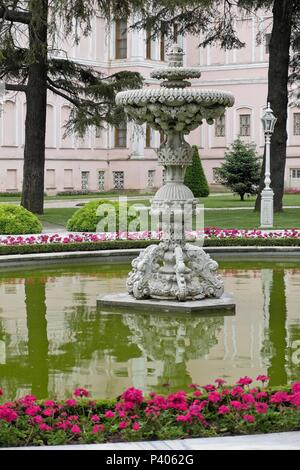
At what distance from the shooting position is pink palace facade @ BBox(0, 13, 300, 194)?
42.2m

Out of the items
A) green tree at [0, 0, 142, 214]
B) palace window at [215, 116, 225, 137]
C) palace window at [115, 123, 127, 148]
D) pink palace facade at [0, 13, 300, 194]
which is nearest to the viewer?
green tree at [0, 0, 142, 214]

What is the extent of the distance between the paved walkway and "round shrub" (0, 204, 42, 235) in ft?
47.9

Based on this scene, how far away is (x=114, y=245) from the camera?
16.8 meters

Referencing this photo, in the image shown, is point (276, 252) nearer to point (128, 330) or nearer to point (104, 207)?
point (104, 207)

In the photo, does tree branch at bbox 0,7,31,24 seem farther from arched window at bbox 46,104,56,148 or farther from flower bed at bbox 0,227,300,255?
arched window at bbox 46,104,56,148

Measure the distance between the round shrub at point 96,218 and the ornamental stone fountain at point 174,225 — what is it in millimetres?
8436

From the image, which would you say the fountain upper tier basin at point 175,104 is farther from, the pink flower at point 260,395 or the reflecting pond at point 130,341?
the pink flower at point 260,395

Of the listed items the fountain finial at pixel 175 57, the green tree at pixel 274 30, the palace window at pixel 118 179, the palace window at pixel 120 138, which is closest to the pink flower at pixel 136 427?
the fountain finial at pixel 175 57

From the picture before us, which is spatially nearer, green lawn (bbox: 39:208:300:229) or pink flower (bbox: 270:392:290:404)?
pink flower (bbox: 270:392:290:404)

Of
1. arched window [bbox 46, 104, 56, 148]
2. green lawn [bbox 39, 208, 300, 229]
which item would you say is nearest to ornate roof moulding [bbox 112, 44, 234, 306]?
green lawn [bbox 39, 208, 300, 229]

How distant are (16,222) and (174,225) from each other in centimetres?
911

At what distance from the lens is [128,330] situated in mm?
9836

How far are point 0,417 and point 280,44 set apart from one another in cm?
2122

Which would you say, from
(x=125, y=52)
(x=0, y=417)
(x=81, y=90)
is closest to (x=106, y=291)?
(x=0, y=417)
